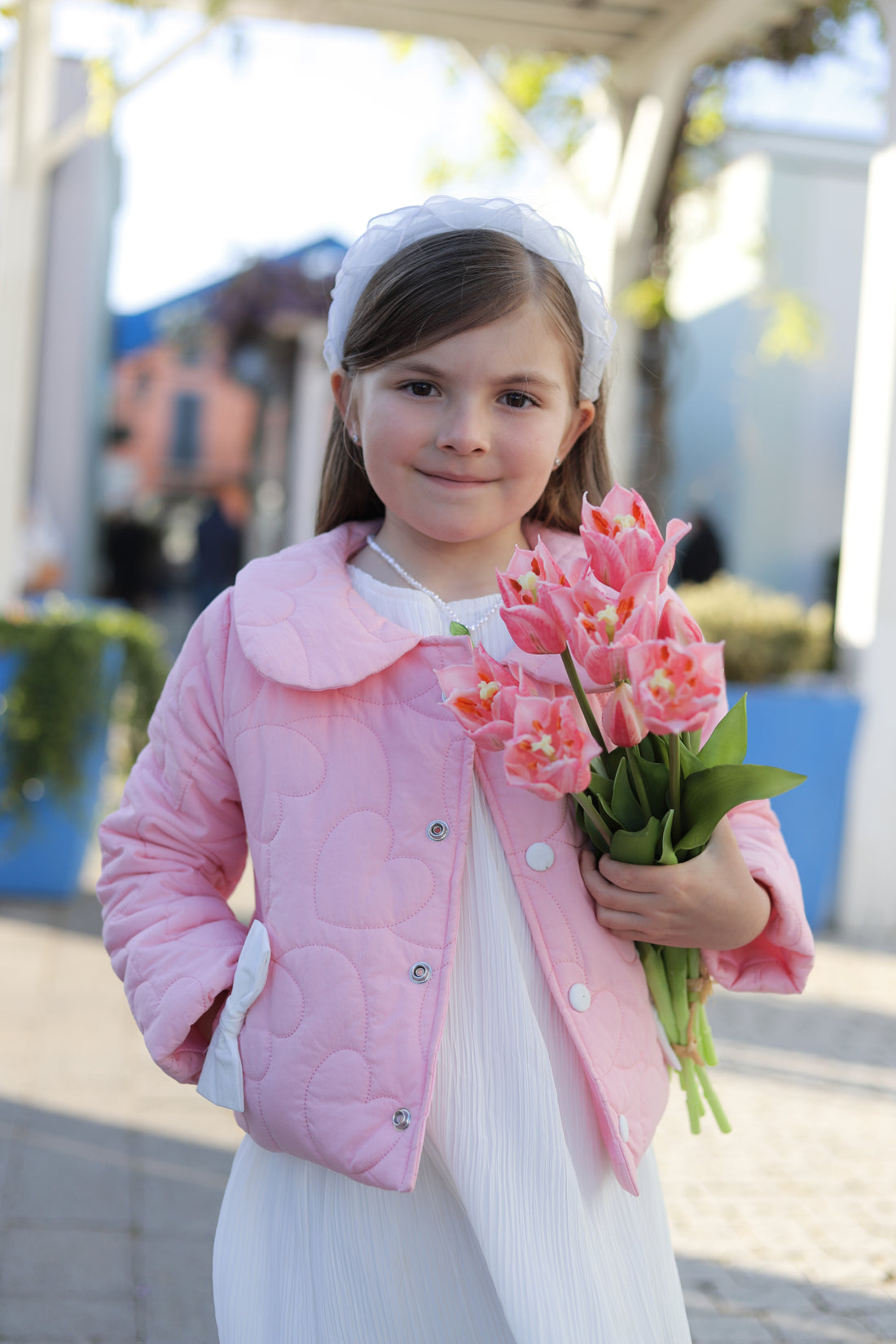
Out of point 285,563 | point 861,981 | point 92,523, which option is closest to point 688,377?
point 92,523

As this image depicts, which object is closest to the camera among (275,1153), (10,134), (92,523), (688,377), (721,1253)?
(275,1153)

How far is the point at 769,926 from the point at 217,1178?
181 centimetres

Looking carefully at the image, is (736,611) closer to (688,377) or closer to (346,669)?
(346,669)

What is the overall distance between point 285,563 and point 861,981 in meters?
3.49

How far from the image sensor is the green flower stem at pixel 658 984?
4.84 feet

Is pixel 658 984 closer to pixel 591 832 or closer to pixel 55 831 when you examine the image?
pixel 591 832

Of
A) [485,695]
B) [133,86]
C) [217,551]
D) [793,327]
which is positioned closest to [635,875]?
[485,695]

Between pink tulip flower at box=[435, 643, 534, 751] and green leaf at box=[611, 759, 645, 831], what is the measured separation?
15cm

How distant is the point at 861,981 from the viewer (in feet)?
14.6

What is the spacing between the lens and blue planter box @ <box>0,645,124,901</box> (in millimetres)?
4816

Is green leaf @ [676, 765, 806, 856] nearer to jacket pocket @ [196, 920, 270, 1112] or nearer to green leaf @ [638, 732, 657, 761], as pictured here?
green leaf @ [638, 732, 657, 761]

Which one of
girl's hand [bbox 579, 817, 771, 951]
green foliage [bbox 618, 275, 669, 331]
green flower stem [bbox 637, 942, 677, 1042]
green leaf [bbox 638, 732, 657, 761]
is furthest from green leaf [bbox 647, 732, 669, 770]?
green foliage [bbox 618, 275, 669, 331]

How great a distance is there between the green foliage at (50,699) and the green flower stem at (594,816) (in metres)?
3.64

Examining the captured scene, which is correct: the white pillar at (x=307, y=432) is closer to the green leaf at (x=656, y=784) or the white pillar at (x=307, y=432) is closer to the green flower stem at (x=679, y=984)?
the green flower stem at (x=679, y=984)
